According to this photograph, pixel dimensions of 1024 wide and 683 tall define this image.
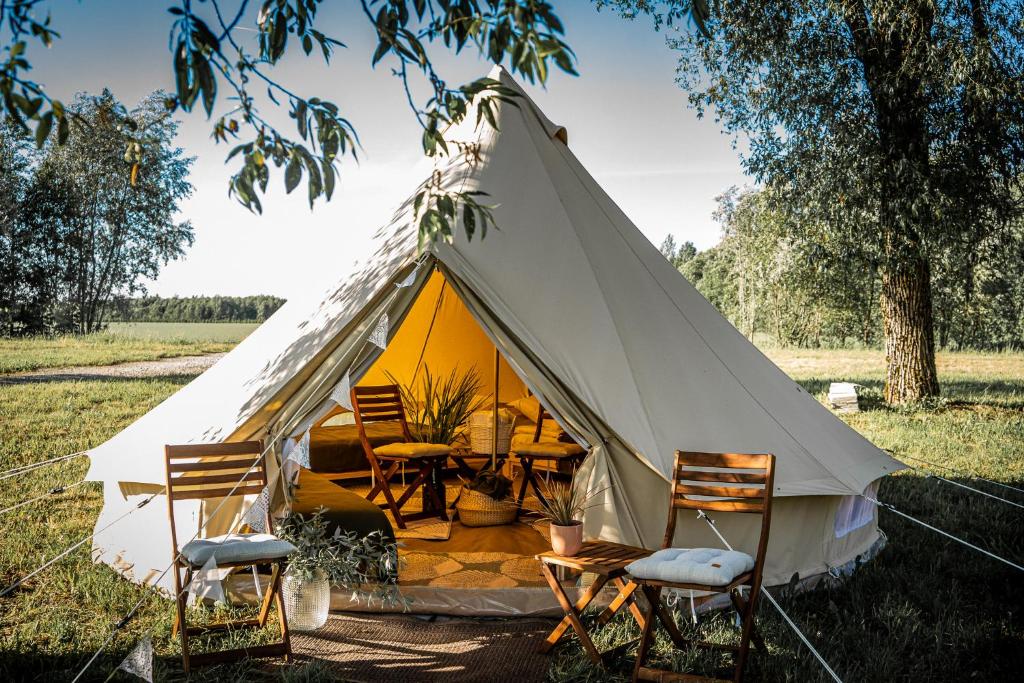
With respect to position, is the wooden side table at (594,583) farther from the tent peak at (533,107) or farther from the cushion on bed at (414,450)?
the tent peak at (533,107)

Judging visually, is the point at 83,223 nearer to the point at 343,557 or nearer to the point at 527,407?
the point at 527,407

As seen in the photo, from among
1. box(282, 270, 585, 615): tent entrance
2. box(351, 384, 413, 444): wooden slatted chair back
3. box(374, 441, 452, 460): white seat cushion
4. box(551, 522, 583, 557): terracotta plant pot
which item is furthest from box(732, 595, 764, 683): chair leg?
box(351, 384, 413, 444): wooden slatted chair back

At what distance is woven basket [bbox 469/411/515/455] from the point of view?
6.86m

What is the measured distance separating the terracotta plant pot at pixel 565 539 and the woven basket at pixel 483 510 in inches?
79.2

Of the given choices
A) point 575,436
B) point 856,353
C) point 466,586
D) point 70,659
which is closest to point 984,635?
point 575,436

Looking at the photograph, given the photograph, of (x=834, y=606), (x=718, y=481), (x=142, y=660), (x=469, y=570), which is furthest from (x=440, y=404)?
(x=142, y=660)

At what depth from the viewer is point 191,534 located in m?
4.06

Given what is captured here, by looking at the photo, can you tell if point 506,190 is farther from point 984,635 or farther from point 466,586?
point 984,635

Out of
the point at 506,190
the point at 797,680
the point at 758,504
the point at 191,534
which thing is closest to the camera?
the point at 797,680

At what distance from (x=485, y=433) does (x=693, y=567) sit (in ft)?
12.8

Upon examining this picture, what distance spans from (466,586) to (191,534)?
1365mm

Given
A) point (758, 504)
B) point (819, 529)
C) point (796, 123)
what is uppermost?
point (796, 123)

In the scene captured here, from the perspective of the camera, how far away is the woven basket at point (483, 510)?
559 centimetres

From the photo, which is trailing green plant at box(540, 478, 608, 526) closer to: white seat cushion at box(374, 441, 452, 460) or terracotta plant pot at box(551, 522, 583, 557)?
terracotta plant pot at box(551, 522, 583, 557)
